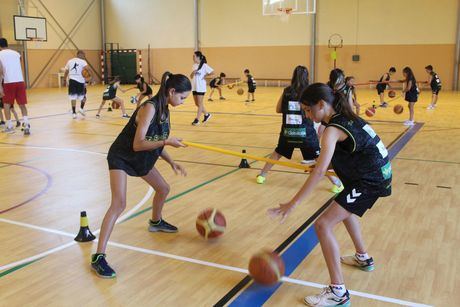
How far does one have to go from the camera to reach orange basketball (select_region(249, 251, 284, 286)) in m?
3.49

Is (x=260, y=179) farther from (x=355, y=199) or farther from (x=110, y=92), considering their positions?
(x=110, y=92)

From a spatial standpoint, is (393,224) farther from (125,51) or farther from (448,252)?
(125,51)

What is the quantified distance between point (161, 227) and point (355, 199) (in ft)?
7.35

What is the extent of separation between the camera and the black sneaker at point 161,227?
4982mm

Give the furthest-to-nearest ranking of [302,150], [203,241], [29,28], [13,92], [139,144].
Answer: [29,28], [13,92], [302,150], [203,241], [139,144]

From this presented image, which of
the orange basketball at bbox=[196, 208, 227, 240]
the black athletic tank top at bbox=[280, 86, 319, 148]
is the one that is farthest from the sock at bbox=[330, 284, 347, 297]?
the black athletic tank top at bbox=[280, 86, 319, 148]

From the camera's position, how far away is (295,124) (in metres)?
6.43

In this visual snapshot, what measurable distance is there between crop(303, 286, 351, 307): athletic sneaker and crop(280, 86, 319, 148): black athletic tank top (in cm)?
315

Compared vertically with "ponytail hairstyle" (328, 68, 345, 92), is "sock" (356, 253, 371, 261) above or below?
below

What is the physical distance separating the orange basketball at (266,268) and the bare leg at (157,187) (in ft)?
4.69

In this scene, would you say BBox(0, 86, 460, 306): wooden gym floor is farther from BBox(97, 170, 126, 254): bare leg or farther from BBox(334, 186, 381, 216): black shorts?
BBox(334, 186, 381, 216): black shorts

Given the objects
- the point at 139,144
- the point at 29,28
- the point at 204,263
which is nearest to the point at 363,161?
the point at 204,263

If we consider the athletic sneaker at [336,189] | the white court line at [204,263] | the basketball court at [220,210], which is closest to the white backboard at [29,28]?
the basketball court at [220,210]

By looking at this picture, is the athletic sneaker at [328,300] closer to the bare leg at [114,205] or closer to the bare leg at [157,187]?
the bare leg at [114,205]
